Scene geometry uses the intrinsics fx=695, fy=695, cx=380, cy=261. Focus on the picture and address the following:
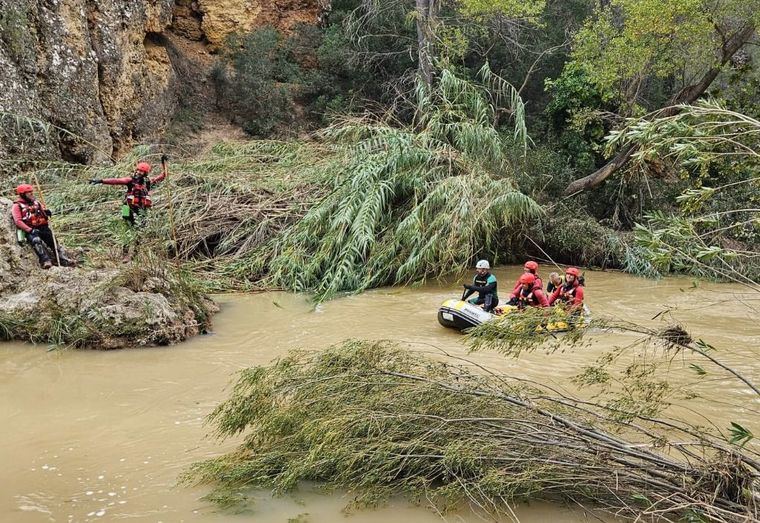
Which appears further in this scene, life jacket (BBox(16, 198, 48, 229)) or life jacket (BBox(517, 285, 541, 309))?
life jacket (BBox(16, 198, 48, 229))

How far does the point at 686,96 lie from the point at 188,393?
44.9 feet

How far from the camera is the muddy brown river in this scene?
4625 mm

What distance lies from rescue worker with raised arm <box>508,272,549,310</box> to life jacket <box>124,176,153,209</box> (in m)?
6.39

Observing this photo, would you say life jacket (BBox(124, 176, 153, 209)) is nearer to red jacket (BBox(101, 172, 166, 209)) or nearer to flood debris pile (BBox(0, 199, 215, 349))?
red jacket (BBox(101, 172, 166, 209))

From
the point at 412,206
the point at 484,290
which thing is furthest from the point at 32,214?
the point at 484,290

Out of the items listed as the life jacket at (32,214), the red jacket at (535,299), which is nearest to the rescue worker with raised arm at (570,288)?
the red jacket at (535,299)

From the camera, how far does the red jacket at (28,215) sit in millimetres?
9531

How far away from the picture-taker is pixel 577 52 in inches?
603

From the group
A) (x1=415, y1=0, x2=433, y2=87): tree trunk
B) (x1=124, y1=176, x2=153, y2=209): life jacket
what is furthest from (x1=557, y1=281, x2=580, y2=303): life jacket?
(x1=415, y1=0, x2=433, y2=87): tree trunk

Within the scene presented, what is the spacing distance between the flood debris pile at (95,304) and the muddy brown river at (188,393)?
23 centimetres

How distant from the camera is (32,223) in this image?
9688mm

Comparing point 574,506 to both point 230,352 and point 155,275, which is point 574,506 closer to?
point 230,352

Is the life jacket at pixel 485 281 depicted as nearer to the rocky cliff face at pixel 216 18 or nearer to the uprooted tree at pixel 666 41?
the uprooted tree at pixel 666 41

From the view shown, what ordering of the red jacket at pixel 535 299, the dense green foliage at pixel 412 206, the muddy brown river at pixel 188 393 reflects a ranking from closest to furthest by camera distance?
1. the muddy brown river at pixel 188 393
2. the red jacket at pixel 535 299
3. the dense green foliage at pixel 412 206
